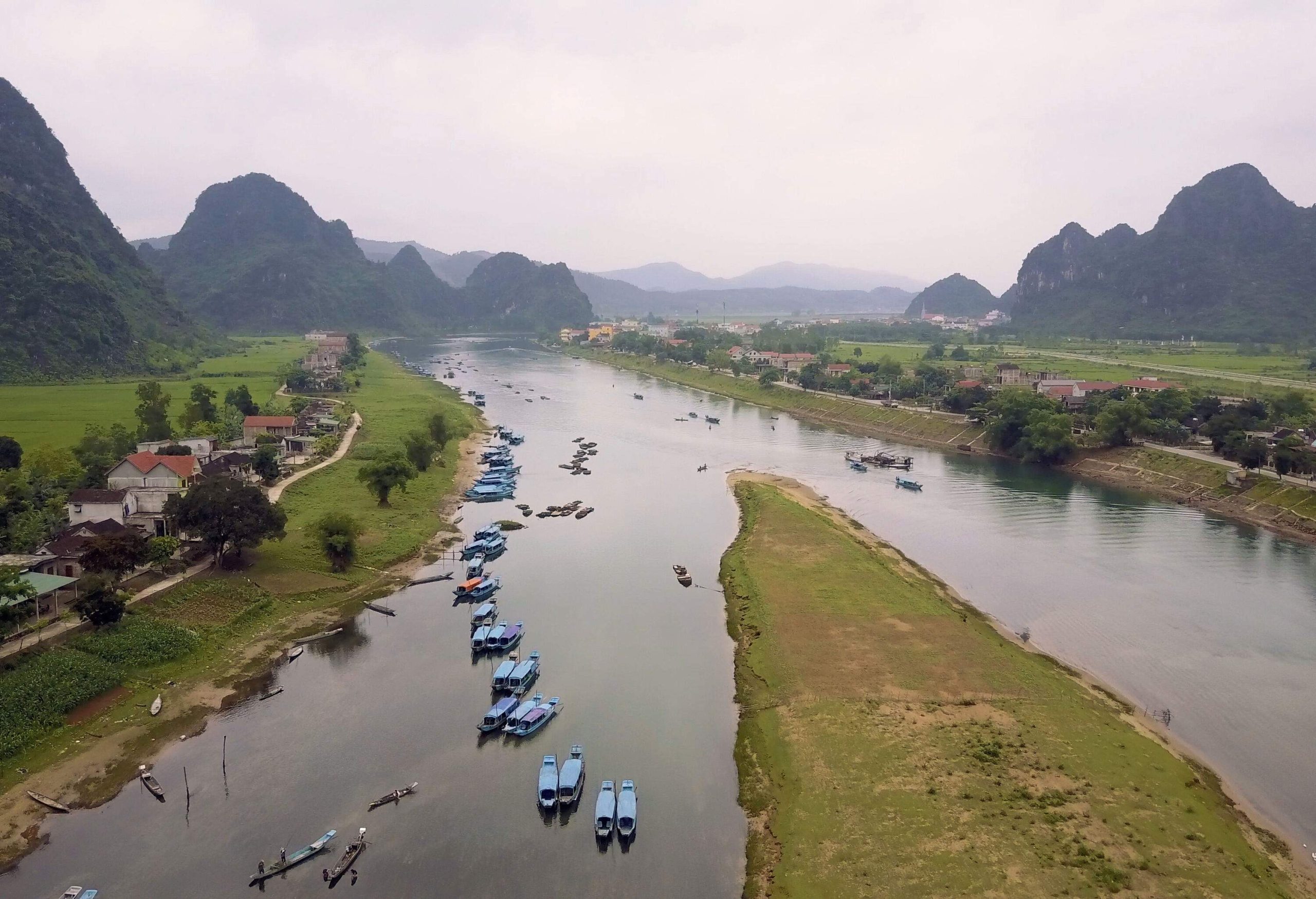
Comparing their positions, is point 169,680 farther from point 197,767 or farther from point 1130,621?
point 1130,621

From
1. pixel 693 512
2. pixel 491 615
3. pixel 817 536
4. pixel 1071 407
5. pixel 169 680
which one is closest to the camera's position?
pixel 169 680

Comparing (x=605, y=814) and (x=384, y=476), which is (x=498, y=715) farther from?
(x=384, y=476)

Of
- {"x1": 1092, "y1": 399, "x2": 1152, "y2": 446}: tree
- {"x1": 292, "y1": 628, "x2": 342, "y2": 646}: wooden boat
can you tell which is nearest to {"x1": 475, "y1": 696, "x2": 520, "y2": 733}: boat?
{"x1": 292, "y1": 628, "x2": 342, "y2": 646}: wooden boat

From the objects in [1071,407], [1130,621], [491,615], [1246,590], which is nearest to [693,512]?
[491,615]

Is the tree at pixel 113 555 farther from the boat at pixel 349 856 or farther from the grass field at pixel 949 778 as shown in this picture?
→ the grass field at pixel 949 778

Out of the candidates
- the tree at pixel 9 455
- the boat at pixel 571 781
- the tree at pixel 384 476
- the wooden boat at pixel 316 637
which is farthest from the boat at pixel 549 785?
the tree at pixel 9 455

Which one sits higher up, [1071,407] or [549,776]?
[1071,407]

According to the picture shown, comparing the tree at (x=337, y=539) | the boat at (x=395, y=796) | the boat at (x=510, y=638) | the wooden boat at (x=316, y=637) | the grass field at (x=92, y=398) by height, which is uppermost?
the grass field at (x=92, y=398)
